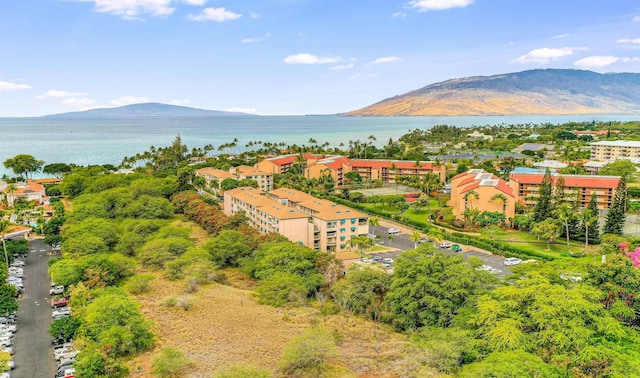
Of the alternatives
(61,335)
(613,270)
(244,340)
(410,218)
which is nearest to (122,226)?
(61,335)

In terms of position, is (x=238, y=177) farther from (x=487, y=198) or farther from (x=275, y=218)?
(x=487, y=198)

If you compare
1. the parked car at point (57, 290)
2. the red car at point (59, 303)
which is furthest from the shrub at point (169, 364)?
the parked car at point (57, 290)

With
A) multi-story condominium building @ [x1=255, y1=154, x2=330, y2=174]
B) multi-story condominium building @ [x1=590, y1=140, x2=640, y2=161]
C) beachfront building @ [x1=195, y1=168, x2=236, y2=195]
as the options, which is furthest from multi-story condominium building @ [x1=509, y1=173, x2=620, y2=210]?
multi-story condominium building @ [x1=590, y1=140, x2=640, y2=161]

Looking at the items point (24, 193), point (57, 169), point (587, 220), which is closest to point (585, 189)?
point (587, 220)

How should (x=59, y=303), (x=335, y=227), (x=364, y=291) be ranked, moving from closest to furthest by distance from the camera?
(x=364, y=291)
(x=59, y=303)
(x=335, y=227)

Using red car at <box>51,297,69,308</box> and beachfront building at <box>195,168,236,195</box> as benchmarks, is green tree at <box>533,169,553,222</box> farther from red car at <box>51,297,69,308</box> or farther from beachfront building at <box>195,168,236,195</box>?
red car at <box>51,297,69,308</box>

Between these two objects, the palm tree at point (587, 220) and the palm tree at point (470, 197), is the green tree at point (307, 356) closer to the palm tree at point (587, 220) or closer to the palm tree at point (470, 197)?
the palm tree at point (587, 220)
